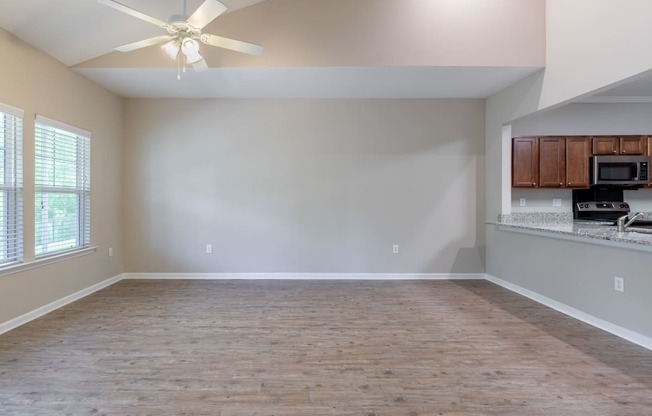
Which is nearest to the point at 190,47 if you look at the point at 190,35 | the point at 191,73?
the point at 190,35

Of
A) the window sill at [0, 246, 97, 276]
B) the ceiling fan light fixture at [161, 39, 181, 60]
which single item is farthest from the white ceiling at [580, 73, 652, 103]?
the window sill at [0, 246, 97, 276]

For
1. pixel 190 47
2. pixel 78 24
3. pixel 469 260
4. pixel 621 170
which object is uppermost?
pixel 78 24

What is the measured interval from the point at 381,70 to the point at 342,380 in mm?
3157

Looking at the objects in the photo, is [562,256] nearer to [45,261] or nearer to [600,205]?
[600,205]

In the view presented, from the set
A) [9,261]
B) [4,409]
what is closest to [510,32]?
[4,409]

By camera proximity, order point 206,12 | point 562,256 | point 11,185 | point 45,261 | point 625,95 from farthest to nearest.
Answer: point 625,95
point 562,256
point 45,261
point 11,185
point 206,12

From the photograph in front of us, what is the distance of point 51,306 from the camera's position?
3.45 metres

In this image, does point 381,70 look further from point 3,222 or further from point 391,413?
point 3,222

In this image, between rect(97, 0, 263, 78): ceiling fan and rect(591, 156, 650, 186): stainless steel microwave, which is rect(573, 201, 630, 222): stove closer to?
rect(591, 156, 650, 186): stainless steel microwave

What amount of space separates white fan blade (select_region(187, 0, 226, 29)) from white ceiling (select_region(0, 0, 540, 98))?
92cm

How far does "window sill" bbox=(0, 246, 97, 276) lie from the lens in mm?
2949

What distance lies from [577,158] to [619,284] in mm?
2251

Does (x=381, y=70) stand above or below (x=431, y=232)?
above

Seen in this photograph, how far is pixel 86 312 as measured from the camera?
11.2 feet
